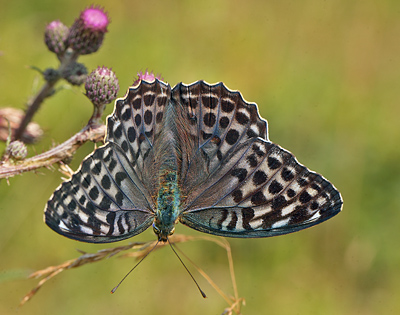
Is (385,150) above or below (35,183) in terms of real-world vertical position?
above

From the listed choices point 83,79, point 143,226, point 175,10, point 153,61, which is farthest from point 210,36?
point 143,226

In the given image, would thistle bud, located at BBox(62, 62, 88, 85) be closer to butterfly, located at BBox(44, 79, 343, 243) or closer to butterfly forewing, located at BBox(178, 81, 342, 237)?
butterfly, located at BBox(44, 79, 343, 243)

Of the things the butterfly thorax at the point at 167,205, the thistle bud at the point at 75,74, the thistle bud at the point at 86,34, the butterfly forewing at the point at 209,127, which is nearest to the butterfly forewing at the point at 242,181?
the butterfly forewing at the point at 209,127

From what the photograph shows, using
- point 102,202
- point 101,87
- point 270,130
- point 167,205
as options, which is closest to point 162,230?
point 167,205

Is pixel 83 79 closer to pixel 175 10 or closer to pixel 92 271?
pixel 92 271

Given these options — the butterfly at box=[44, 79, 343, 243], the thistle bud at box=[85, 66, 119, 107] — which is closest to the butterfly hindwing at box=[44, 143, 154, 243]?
the butterfly at box=[44, 79, 343, 243]

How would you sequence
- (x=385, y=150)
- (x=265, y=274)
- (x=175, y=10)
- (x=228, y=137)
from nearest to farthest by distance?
(x=228, y=137) → (x=265, y=274) → (x=385, y=150) → (x=175, y=10)
